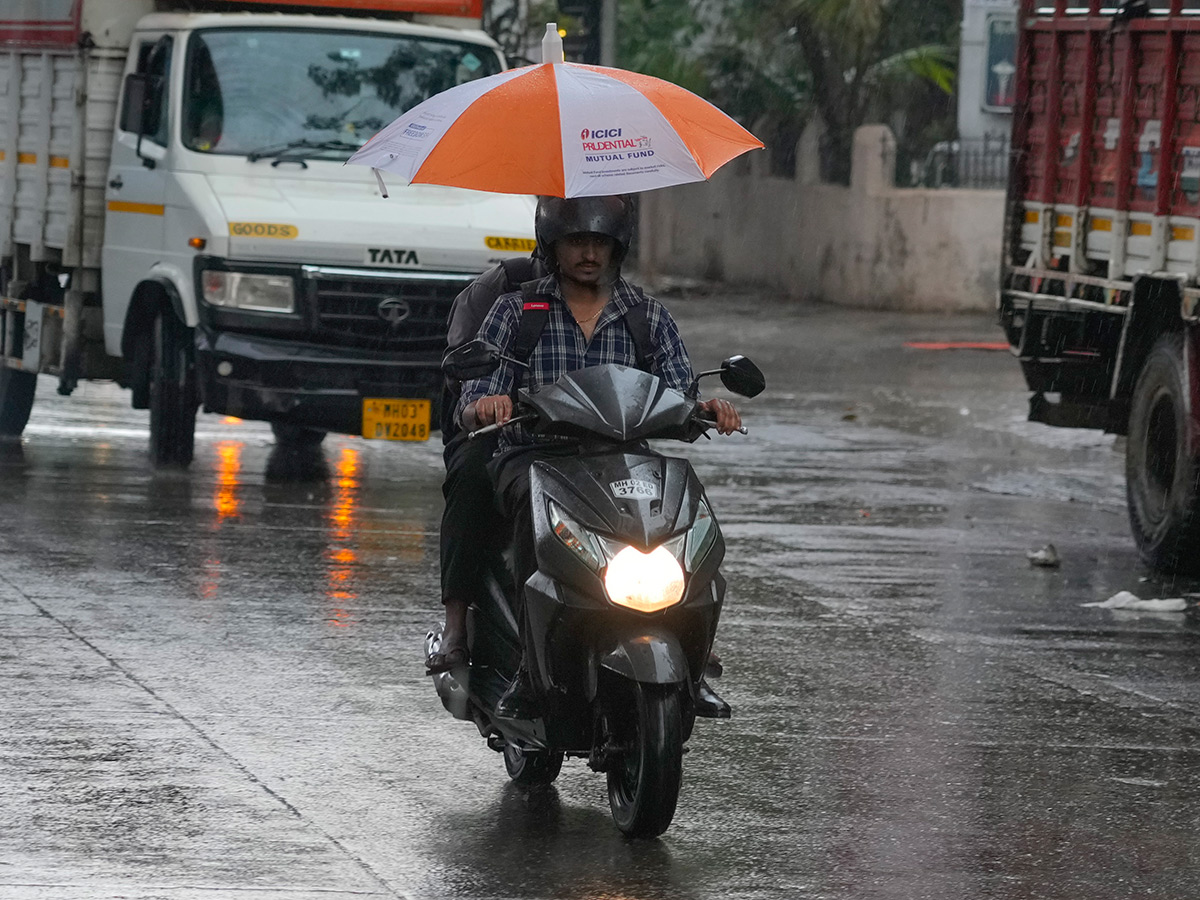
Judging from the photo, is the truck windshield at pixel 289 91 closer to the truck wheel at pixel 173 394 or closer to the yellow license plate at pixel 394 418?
the truck wheel at pixel 173 394

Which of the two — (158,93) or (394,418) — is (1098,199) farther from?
(158,93)

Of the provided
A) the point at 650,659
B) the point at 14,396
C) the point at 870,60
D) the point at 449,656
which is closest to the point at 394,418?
the point at 14,396

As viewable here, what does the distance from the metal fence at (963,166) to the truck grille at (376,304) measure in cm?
1547

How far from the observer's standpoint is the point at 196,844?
5.55 meters

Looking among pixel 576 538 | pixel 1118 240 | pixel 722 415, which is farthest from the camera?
pixel 1118 240

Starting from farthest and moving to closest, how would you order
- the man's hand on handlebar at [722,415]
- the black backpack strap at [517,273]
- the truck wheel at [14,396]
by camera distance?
the truck wheel at [14,396] < the black backpack strap at [517,273] < the man's hand on handlebar at [722,415]

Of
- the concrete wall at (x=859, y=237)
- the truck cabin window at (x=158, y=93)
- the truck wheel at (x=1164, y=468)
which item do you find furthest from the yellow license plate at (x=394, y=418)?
the concrete wall at (x=859, y=237)

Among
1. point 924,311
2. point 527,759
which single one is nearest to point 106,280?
point 527,759

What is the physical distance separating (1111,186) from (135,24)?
5828 millimetres

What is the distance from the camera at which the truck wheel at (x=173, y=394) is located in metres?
12.7

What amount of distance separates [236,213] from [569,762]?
20.4 ft

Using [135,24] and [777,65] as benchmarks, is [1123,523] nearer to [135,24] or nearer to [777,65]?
[135,24]

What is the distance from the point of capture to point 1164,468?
1108cm

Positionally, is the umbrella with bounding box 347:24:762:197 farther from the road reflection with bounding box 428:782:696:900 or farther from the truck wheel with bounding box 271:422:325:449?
the truck wheel with bounding box 271:422:325:449
